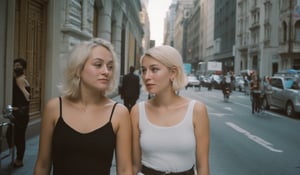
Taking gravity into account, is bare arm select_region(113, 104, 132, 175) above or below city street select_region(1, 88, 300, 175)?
above

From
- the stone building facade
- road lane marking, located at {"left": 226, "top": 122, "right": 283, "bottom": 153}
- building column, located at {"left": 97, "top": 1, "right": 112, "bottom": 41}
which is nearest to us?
the stone building facade

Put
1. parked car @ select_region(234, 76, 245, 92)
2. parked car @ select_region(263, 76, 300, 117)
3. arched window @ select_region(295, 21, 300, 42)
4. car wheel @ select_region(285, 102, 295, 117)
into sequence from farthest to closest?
1. arched window @ select_region(295, 21, 300, 42)
2. parked car @ select_region(234, 76, 245, 92)
3. car wheel @ select_region(285, 102, 295, 117)
4. parked car @ select_region(263, 76, 300, 117)

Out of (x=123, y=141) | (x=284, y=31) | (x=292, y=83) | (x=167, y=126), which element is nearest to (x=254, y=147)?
(x=167, y=126)

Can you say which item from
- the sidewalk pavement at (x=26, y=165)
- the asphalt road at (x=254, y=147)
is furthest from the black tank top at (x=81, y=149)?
the asphalt road at (x=254, y=147)

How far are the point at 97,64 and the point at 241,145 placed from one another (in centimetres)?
758

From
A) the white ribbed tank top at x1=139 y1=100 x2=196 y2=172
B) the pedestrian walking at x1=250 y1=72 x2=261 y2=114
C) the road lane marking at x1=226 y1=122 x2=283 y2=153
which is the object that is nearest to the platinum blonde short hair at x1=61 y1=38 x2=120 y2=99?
the white ribbed tank top at x1=139 y1=100 x2=196 y2=172

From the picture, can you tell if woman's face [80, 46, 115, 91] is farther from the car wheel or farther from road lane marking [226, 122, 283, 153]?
the car wheel

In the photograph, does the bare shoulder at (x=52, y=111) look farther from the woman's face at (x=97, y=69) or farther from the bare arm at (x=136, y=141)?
the bare arm at (x=136, y=141)

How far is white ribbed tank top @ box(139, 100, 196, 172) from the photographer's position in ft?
7.72

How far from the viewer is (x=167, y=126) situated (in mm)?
2385

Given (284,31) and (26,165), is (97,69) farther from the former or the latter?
(284,31)

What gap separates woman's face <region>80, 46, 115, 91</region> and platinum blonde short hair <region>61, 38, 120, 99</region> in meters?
0.03

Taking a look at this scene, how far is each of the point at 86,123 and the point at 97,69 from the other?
0.33 m

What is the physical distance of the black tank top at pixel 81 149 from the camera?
7.27 feet
